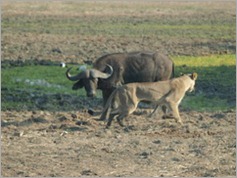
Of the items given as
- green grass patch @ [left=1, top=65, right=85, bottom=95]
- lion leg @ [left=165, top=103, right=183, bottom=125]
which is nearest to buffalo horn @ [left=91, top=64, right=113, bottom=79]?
lion leg @ [left=165, top=103, right=183, bottom=125]

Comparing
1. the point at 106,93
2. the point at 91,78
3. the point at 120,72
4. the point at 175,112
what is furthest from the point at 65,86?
the point at 175,112

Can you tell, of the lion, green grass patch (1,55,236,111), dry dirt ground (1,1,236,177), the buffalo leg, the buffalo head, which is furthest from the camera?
green grass patch (1,55,236,111)

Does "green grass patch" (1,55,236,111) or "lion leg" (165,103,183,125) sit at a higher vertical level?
"lion leg" (165,103,183,125)

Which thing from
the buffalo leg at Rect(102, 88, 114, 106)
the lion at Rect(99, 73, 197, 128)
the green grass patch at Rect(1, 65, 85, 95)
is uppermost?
the lion at Rect(99, 73, 197, 128)

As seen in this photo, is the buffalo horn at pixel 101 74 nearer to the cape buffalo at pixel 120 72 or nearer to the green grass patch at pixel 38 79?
the cape buffalo at pixel 120 72

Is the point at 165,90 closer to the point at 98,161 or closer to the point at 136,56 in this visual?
the point at 136,56

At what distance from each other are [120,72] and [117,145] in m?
3.50

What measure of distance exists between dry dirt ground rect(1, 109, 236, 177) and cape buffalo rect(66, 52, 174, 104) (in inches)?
23.3

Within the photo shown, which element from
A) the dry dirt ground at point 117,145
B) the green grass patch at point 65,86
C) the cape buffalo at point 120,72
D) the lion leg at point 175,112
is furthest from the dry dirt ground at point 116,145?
the green grass patch at point 65,86

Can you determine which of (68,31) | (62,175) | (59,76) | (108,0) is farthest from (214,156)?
(108,0)

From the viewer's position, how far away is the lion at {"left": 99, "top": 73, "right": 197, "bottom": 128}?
1348 centimetres

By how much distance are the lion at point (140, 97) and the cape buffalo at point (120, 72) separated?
102cm

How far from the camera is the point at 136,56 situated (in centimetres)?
1531

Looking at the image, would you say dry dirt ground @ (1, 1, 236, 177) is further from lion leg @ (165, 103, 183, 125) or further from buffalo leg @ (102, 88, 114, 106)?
buffalo leg @ (102, 88, 114, 106)
